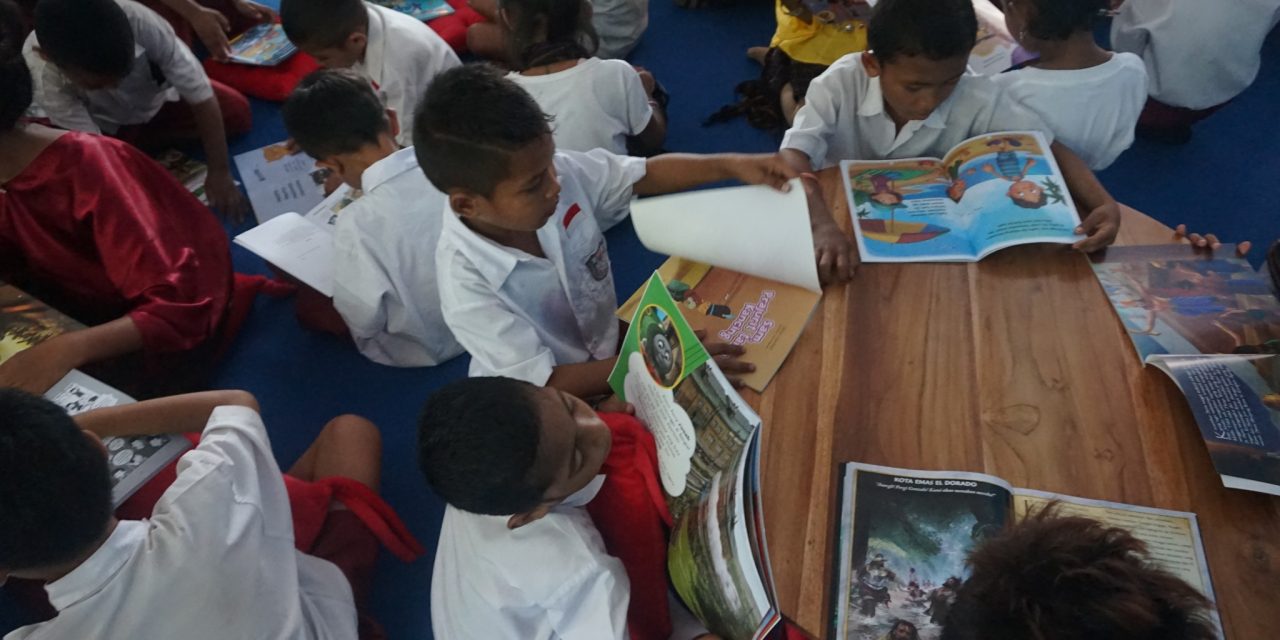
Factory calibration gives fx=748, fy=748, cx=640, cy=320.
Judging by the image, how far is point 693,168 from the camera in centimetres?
131

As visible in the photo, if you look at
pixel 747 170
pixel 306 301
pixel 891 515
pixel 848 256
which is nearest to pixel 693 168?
pixel 747 170

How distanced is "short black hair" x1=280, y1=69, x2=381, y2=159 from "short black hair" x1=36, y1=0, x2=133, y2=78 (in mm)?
575

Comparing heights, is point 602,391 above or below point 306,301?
above

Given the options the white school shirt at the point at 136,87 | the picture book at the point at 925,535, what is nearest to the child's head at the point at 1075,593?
the picture book at the point at 925,535

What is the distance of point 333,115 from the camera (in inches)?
58.3

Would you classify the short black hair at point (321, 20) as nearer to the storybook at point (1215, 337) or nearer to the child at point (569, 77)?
the child at point (569, 77)

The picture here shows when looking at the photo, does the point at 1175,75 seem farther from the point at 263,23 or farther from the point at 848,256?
the point at 263,23

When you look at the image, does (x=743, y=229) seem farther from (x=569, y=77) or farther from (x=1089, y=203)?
(x=569, y=77)

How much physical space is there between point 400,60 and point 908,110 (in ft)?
4.29

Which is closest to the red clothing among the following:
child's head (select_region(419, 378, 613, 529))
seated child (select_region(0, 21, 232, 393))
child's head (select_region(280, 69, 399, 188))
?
seated child (select_region(0, 21, 232, 393))

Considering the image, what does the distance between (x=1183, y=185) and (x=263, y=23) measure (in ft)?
9.64

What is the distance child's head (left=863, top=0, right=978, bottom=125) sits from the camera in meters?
1.17

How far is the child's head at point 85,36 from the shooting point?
1680 millimetres

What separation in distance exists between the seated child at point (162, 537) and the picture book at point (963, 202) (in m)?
0.89
